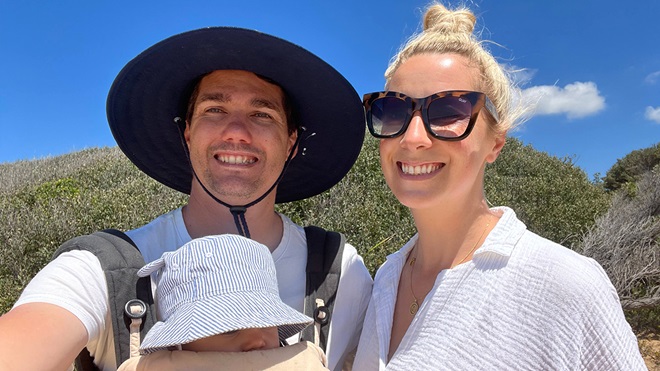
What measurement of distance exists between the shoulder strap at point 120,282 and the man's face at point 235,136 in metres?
0.56

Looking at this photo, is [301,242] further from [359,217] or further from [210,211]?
[359,217]

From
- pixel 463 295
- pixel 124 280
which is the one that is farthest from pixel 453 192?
pixel 124 280

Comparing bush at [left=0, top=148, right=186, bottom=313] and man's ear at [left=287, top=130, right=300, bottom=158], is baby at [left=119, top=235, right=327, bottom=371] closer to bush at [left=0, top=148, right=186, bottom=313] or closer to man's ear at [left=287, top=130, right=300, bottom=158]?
man's ear at [left=287, top=130, right=300, bottom=158]

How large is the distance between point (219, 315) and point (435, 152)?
3.59 feet

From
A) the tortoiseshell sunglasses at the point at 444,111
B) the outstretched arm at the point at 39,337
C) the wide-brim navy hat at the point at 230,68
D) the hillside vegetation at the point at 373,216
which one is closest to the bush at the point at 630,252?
the hillside vegetation at the point at 373,216

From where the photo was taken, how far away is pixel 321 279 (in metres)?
2.21

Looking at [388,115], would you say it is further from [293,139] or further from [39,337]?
[39,337]

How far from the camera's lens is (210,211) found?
2387 mm

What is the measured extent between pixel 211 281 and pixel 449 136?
1.11 m

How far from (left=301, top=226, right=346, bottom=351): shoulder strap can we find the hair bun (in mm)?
1059

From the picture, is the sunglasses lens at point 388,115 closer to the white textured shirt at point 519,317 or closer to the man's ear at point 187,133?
the white textured shirt at point 519,317

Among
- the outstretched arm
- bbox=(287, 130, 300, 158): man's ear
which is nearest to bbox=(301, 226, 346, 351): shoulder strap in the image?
bbox=(287, 130, 300, 158): man's ear

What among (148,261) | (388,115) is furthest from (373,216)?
(148,261)

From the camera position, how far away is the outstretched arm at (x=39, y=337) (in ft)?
4.66
